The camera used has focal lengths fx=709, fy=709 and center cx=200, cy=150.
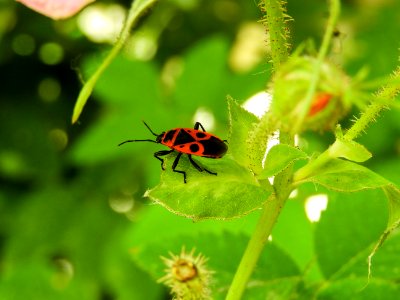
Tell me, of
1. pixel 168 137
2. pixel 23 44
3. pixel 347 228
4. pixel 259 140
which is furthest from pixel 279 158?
pixel 23 44

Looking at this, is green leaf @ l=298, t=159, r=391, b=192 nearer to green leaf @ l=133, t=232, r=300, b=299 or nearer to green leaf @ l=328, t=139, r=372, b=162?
green leaf @ l=328, t=139, r=372, b=162

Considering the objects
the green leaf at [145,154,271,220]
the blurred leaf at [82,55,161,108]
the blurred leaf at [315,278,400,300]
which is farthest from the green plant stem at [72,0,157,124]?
the blurred leaf at [82,55,161,108]

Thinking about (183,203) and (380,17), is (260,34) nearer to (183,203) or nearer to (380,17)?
(380,17)

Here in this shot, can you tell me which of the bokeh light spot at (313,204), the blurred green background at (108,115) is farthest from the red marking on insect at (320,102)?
the blurred green background at (108,115)

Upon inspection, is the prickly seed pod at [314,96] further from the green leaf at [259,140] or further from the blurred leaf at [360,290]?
the blurred leaf at [360,290]

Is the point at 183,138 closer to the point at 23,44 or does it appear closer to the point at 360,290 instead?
the point at 360,290

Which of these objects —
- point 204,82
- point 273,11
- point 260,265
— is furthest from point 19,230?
point 273,11
